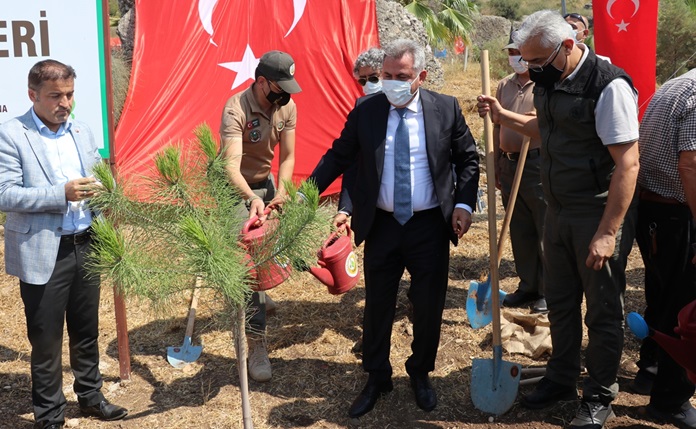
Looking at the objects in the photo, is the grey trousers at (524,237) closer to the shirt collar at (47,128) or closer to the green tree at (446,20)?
the shirt collar at (47,128)

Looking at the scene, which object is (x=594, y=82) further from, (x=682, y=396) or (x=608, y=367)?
(x=682, y=396)

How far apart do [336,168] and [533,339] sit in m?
1.60

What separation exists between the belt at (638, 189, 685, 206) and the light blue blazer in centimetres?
265

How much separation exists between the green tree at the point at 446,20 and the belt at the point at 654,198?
401 inches

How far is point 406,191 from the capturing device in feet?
11.2

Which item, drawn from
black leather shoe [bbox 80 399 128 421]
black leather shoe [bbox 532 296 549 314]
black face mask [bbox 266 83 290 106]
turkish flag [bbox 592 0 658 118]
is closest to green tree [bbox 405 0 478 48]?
turkish flag [bbox 592 0 658 118]

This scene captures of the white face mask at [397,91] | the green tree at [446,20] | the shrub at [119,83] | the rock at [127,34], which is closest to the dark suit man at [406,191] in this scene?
the white face mask at [397,91]

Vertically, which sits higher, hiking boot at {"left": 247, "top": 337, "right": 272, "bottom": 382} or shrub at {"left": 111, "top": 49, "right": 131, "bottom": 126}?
shrub at {"left": 111, "top": 49, "right": 131, "bottom": 126}

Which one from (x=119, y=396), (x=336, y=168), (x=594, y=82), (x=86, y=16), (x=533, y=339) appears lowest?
(x=119, y=396)

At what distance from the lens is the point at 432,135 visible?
134 inches

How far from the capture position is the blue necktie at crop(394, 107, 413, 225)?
3402 mm

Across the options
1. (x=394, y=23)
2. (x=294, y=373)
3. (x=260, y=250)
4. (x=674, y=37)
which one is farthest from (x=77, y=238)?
(x=674, y=37)

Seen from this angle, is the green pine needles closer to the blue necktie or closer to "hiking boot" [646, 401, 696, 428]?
the blue necktie

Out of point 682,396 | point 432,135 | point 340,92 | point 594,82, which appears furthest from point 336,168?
point 340,92
